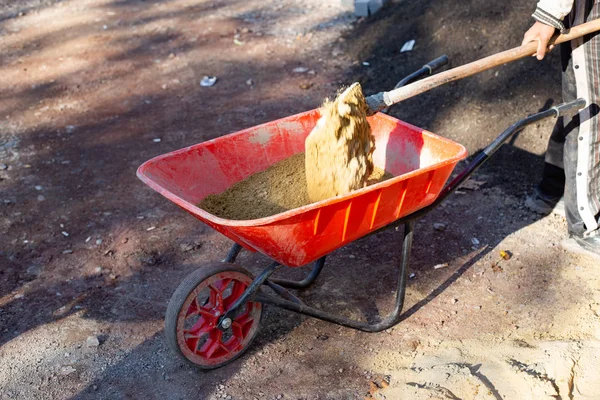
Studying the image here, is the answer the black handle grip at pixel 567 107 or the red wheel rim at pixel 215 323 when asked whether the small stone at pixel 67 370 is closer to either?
the red wheel rim at pixel 215 323

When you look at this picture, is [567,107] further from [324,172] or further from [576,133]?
[324,172]

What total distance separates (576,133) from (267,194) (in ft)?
6.02

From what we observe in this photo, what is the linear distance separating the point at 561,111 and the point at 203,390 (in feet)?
7.11

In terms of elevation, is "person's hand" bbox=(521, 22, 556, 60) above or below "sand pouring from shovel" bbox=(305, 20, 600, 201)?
above

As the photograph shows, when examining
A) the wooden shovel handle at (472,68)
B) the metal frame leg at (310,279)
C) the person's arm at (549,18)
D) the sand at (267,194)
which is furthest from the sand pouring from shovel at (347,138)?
the metal frame leg at (310,279)

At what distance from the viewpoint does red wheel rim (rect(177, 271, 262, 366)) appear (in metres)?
3.05

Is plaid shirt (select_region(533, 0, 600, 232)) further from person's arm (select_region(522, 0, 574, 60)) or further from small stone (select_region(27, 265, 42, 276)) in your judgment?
small stone (select_region(27, 265, 42, 276))

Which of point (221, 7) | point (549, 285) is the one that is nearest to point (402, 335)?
point (549, 285)

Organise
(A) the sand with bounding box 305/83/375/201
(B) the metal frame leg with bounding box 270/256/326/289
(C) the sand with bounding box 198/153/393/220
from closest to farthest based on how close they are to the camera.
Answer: (A) the sand with bounding box 305/83/375/201 → (C) the sand with bounding box 198/153/393/220 → (B) the metal frame leg with bounding box 270/256/326/289

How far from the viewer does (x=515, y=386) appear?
3.03 metres

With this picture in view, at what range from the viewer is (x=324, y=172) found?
307 centimetres

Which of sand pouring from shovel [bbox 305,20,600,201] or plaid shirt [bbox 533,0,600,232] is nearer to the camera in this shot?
sand pouring from shovel [bbox 305,20,600,201]

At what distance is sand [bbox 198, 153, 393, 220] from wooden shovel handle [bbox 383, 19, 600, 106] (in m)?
0.57

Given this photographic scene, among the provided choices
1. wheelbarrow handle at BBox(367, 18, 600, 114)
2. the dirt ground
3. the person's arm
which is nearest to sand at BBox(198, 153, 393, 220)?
wheelbarrow handle at BBox(367, 18, 600, 114)
